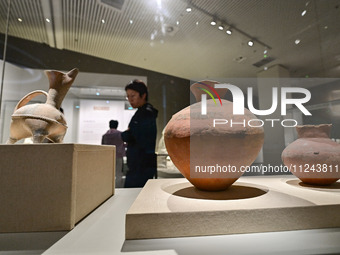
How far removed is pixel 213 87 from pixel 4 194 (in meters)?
0.85

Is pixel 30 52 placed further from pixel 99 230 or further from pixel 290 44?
pixel 290 44

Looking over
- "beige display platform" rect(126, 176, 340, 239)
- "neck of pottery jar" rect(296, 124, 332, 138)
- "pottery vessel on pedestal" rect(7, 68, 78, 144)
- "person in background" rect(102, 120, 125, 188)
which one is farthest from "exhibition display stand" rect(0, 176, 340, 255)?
"person in background" rect(102, 120, 125, 188)

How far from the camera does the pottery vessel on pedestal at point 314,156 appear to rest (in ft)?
3.17

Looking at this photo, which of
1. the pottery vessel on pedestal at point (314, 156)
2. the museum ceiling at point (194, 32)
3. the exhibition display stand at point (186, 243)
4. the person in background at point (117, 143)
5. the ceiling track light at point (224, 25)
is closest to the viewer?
the exhibition display stand at point (186, 243)

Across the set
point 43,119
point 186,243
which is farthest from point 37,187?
point 186,243

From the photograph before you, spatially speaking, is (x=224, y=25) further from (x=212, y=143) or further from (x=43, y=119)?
(x=43, y=119)

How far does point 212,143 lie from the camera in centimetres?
75

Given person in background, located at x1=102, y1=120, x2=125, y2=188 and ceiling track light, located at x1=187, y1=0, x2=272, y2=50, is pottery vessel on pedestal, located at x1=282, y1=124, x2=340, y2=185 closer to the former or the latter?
ceiling track light, located at x1=187, y1=0, x2=272, y2=50

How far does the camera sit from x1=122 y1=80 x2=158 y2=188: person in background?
5.38 ft

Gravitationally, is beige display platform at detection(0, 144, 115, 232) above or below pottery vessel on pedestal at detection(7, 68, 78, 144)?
below

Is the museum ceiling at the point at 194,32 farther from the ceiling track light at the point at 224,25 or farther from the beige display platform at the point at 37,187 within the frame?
the beige display platform at the point at 37,187

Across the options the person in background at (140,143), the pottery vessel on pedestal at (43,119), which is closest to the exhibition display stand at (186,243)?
the pottery vessel on pedestal at (43,119)

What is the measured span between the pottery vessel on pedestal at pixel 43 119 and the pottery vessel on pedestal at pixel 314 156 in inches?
45.0

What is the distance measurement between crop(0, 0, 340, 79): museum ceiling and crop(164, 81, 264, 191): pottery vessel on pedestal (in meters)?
0.69
